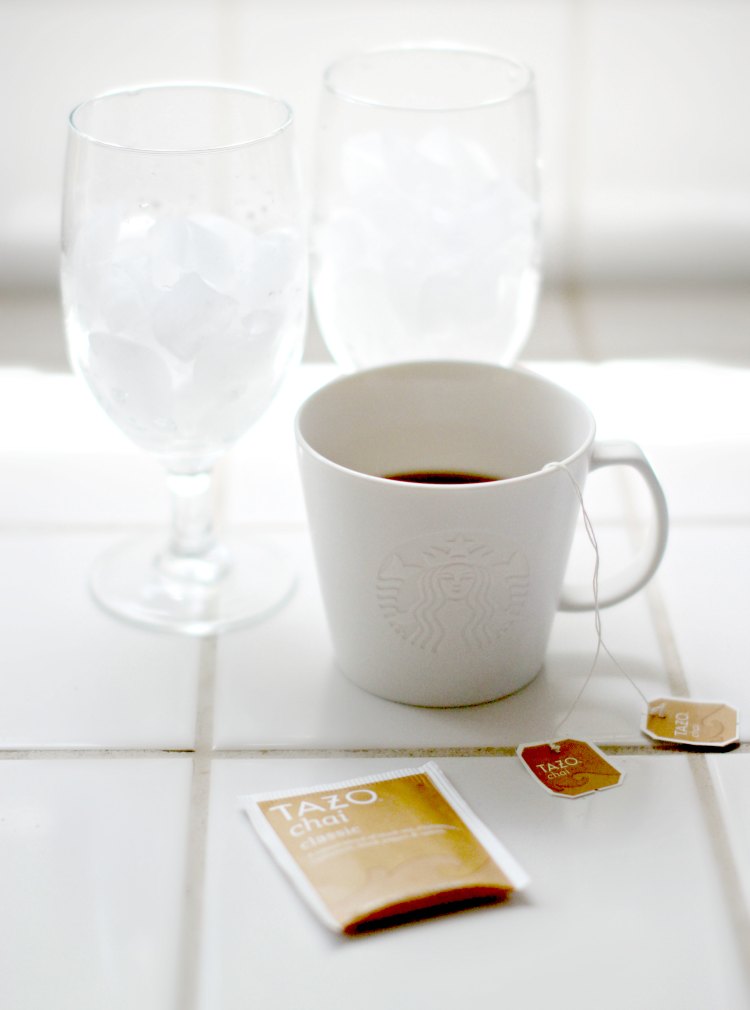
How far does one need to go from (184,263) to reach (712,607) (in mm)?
336

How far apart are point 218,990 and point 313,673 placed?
8.3 inches

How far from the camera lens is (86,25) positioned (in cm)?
113

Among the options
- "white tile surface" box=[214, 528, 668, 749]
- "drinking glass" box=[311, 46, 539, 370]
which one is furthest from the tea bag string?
"drinking glass" box=[311, 46, 539, 370]

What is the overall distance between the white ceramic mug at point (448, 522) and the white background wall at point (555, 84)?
1.72 feet

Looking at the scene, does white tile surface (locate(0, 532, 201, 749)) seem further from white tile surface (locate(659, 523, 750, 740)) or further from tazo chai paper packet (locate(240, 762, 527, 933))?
white tile surface (locate(659, 523, 750, 740))

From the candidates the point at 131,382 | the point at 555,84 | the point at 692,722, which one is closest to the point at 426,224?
the point at 131,382

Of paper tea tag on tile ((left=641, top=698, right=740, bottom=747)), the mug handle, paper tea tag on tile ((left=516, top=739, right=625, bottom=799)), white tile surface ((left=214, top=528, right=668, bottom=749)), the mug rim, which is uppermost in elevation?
the mug rim

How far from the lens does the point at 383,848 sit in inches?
22.1

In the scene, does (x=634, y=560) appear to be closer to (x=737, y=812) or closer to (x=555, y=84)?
(x=737, y=812)

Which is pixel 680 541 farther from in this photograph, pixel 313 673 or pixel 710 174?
pixel 710 174

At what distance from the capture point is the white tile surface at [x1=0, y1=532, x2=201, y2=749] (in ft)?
2.11

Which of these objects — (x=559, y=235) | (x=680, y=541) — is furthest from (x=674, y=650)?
(x=559, y=235)

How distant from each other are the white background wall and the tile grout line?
590 millimetres

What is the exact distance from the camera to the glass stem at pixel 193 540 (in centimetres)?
77
